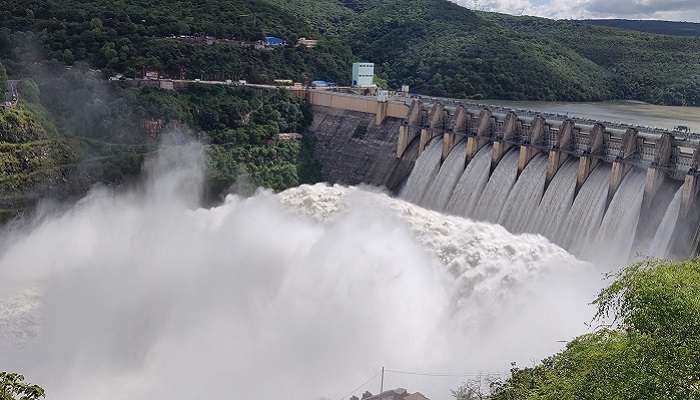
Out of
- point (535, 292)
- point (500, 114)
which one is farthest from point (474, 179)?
point (535, 292)

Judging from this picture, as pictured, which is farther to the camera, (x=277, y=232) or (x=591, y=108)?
(x=591, y=108)

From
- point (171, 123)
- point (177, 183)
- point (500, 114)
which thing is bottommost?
point (177, 183)

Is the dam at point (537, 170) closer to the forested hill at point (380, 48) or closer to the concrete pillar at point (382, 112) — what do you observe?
the concrete pillar at point (382, 112)

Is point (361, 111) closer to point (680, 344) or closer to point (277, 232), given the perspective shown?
point (277, 232)

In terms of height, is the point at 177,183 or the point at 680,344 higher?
the point at 680,344

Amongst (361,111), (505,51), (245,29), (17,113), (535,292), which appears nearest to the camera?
(535,292)

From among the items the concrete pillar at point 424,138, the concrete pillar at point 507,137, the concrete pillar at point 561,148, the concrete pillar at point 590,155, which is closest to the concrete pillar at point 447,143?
the concrete pillar at point 424,138

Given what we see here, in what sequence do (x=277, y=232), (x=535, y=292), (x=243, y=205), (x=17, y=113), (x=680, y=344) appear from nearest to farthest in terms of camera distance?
(x=680, y=344) < (x=535, y=292) < (x=277, y=232) < (x=243, y=205) < (x=17, y=113)
